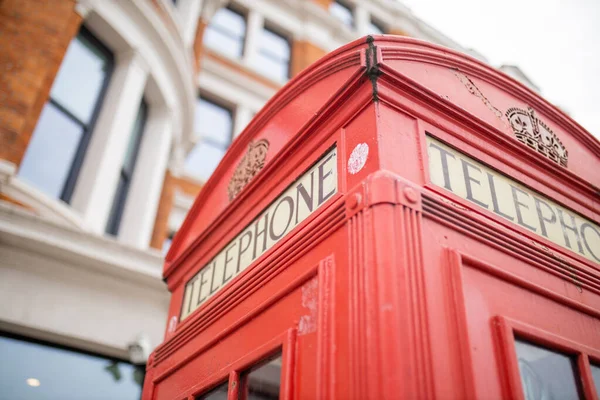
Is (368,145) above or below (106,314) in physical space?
below

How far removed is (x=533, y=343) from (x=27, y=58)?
622cm

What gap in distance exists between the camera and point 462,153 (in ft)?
6.84

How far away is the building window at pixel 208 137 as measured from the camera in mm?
11297

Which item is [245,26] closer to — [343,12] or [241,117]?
[241,117]

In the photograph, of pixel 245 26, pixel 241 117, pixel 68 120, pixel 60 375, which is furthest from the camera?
pixel 245 26

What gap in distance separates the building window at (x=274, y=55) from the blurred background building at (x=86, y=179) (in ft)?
11.6

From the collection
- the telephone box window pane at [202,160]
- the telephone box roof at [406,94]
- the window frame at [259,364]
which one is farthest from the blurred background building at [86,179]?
the window frame at [259,364]

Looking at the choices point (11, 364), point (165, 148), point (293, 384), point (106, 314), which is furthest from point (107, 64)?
point (293, 384)

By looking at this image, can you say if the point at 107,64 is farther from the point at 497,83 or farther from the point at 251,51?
the point at 497,83

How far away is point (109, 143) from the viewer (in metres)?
7.06

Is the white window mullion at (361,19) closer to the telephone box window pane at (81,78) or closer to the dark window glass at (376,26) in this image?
the dark window glass at (376,26)

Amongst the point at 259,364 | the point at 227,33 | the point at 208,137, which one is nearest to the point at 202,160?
the point at 208,137

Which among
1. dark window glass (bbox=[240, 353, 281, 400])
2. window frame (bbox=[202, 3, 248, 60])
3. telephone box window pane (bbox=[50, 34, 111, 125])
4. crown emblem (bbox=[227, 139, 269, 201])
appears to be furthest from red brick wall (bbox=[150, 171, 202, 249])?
dark window glass (bbox=[240, 353, 281, 400])

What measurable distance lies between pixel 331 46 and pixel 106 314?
10.2 metres
